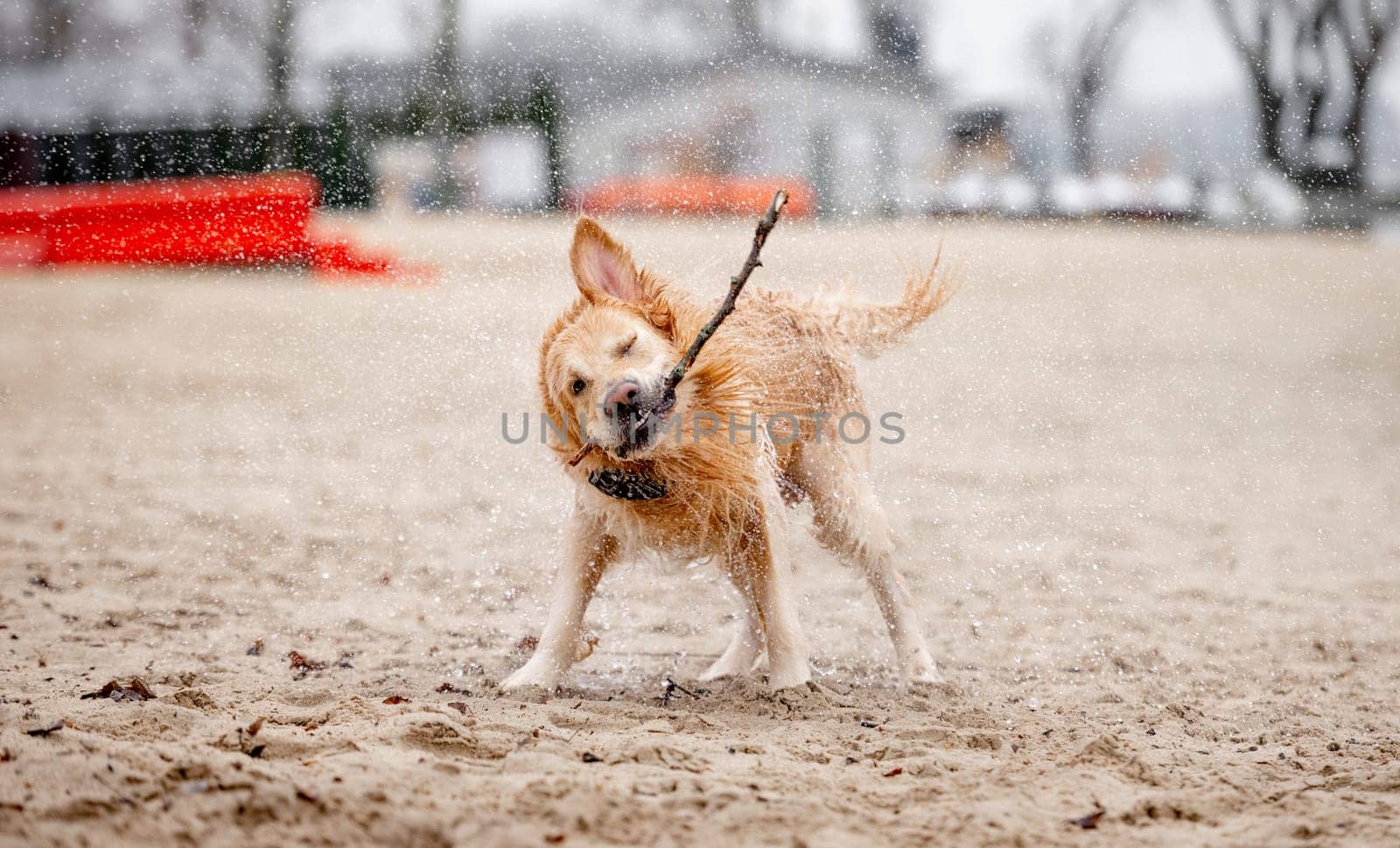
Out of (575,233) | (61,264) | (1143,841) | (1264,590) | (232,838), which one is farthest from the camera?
(61,264)

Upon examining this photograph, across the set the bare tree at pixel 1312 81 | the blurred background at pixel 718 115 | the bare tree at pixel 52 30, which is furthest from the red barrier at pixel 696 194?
the bare tree at pixel 52 30

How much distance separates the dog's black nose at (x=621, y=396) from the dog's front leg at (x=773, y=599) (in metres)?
0.71

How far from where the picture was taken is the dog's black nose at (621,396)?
3.77m

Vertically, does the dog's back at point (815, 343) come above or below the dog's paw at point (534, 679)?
above

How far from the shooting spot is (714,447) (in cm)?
409

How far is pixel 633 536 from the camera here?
167 inches

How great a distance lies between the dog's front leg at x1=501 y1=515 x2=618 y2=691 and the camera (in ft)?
14.3

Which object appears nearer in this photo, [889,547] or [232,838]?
[232,838]

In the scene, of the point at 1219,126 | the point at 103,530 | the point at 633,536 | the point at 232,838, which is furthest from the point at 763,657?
the point at 1219,126

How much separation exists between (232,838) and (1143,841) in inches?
72.1

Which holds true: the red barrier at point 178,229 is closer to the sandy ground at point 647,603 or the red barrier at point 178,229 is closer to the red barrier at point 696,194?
the sandy ground at point 647,603

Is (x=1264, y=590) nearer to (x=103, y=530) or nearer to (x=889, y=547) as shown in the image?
(x=889, y=547)

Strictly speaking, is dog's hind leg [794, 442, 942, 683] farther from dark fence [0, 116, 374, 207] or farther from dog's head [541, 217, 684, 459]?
dark fence [0, 116, 374, 207]

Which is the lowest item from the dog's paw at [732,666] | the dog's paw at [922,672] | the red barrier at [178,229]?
the dog's paw at [732,666]
